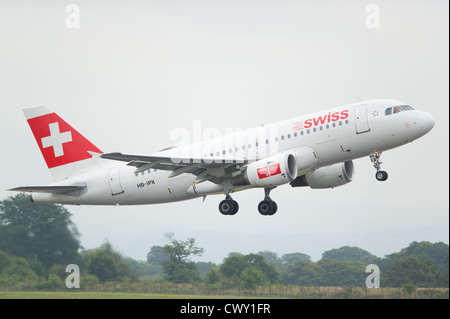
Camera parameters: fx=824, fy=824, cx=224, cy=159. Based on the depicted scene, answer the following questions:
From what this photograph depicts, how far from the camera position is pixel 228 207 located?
141ft

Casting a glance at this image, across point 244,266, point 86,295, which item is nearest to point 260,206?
point 244,266

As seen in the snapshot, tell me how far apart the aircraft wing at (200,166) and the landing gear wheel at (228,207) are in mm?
1271

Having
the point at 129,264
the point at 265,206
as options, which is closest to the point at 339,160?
the point at 265,206

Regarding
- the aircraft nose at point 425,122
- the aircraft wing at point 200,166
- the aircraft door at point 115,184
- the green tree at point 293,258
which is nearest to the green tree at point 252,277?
the green tree at point 293,258

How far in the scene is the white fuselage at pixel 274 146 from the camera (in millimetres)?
39938

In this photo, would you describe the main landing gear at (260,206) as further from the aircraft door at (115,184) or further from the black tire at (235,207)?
the aircraft door at (115,184)

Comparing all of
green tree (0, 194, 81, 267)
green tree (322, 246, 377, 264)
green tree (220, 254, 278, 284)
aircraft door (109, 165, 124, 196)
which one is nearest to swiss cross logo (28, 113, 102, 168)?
aircraft door (109, 165, 124, 196)

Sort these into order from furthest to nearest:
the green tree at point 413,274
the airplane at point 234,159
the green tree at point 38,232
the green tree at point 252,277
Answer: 1. the green tree at point 413,274
2. the green tree at point 252,277
3. the green tree at point 38,232
4. the airplane at point 234,159

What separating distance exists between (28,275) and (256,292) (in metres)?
11.8

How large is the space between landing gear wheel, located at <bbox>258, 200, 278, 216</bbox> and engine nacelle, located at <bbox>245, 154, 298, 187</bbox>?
10.3ft

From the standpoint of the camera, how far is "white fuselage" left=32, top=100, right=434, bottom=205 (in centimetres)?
3994

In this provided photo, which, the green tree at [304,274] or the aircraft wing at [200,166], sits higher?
the aircraft wing at [200,166]

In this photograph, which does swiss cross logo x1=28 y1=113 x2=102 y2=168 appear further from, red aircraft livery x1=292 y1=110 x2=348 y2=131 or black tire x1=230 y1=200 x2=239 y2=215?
red aircraft livery x1=292 y1=110 x2=348 y2=131

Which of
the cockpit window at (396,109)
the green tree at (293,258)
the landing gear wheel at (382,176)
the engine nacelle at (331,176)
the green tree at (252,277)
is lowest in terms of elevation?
the green tree at (252,277)
